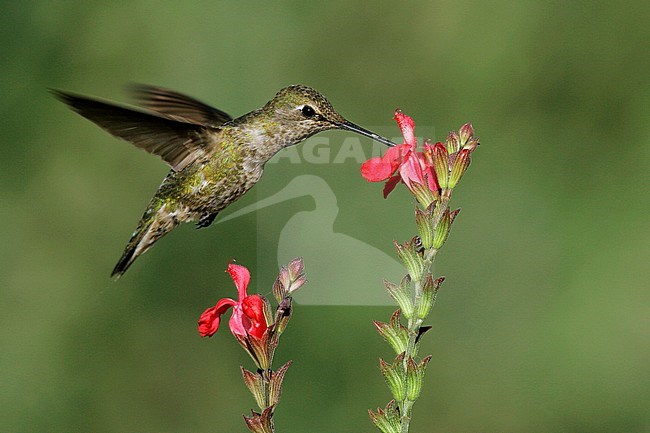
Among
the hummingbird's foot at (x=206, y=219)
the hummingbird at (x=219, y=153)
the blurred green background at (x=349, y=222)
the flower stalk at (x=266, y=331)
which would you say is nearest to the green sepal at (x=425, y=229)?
the flower stalk at (x=266, y=331)

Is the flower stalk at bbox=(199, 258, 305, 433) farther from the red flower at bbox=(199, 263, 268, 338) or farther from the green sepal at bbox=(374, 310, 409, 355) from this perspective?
the green sepal at bbox=(374, 310, 409, 355)

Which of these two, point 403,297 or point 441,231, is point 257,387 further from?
point 441,231

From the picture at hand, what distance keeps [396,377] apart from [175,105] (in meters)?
1.62

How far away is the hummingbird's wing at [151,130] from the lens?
1894 mm

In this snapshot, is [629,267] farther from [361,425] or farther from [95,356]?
[95,356]

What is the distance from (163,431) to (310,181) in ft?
4.39

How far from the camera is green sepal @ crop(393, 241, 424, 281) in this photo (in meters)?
1.44

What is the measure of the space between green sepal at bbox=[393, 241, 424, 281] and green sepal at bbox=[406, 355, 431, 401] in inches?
5.9

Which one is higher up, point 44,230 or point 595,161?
point 595,161

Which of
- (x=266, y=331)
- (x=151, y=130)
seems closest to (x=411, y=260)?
(x=266, y=331)

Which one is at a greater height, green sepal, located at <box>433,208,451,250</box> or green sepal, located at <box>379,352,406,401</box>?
green sepal, located at <box>433,208,451,250</box>

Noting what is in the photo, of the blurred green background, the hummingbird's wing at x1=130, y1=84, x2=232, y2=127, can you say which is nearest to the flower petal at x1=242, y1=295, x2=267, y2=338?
the hummingbird's wing at x1=130, y1=84, x2=232, y2=127

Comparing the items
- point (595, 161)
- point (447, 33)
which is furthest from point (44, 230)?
point (595, 161)

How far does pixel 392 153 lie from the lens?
161 cm
